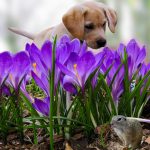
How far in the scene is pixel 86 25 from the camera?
10.6ft

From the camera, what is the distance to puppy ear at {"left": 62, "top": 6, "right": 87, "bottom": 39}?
309 centimetres

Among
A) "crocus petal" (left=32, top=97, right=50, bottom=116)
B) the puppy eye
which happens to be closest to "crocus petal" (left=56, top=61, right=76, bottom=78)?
"crocus petal" (left=32, top=97, right=50, bottom=116)

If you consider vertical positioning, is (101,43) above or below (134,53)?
below

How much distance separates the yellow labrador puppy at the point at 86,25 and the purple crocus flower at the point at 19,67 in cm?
194

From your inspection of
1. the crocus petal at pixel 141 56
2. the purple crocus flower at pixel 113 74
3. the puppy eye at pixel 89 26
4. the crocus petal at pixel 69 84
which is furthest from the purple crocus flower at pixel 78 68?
the puppy eye at pixel 89 26

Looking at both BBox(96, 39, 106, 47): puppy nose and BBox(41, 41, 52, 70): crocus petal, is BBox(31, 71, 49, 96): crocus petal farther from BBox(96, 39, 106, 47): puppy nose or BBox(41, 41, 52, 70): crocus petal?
BBox(96, 39, 106, 47): puppy nose

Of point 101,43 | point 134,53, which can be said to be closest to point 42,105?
point 134,53

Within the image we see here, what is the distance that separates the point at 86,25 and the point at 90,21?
0.22ft

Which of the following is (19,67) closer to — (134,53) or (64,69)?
(64,69)

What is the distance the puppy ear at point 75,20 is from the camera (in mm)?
3090

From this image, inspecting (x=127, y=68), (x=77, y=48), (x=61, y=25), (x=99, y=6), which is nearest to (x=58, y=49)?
(x=77, y=48)

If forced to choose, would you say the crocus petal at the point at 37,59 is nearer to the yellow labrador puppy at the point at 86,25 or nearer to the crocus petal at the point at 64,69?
the crocus petal at the point at 64,69

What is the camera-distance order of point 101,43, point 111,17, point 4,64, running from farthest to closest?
point 111,17 < point 101,43 < point 4,64

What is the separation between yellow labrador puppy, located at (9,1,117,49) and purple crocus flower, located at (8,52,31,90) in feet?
6.37
